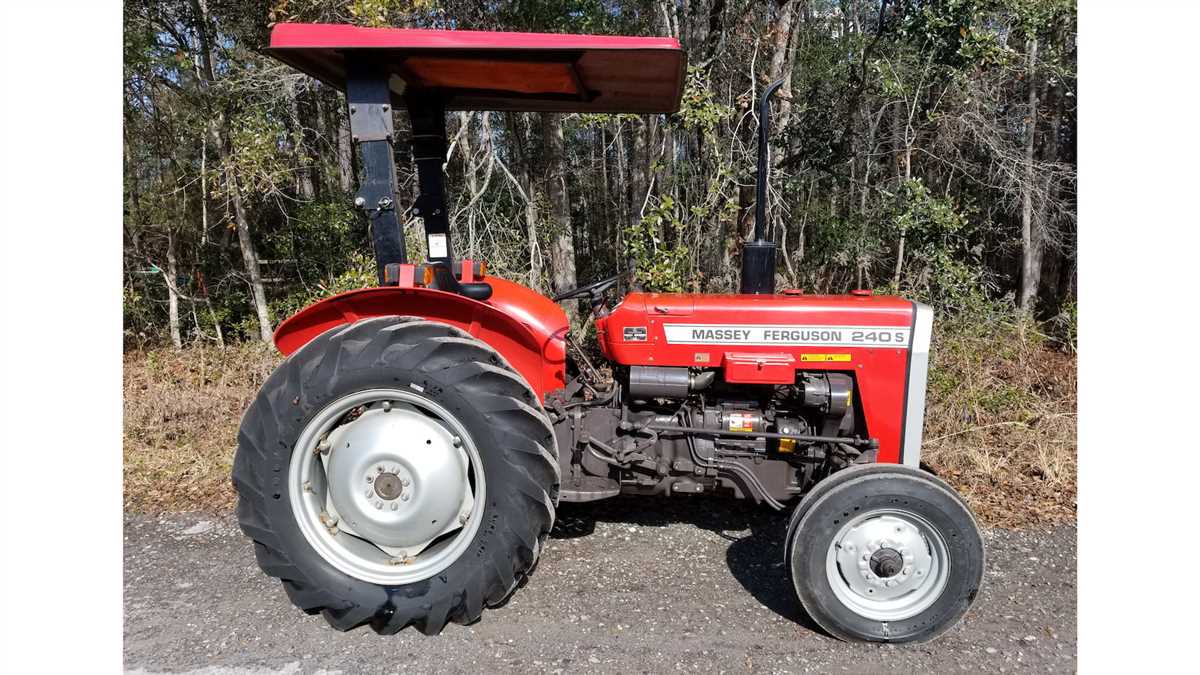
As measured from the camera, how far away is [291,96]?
603 cm

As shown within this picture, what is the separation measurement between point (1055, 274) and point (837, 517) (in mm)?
10399

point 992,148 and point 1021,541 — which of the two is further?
point 992,148

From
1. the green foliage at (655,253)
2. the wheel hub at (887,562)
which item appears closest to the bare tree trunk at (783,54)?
the green foliage at (655,253)

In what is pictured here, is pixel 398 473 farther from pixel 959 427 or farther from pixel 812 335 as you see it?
pixel 959 427

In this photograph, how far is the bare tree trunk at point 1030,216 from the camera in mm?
6629

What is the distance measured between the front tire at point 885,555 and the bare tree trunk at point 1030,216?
503 cm

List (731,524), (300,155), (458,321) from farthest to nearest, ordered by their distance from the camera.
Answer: (300,155)
(731,524)
(458,321)

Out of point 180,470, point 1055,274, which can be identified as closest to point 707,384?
point 180,470

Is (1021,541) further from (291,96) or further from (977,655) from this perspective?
(291,96)

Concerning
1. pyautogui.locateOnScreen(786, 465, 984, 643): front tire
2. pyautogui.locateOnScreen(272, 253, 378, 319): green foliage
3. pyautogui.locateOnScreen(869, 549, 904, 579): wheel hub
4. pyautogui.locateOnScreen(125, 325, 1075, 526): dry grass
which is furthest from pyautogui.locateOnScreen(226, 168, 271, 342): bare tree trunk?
pyautogui.locateOnScreen(869, 549, 904, 579): wheel hub

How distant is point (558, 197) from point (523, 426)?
514 cm

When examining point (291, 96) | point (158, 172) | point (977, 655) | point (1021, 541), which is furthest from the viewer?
point (158, 172)

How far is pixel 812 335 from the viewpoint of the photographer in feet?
8.59

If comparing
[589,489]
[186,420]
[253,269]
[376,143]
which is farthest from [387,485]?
[253,269]
